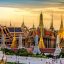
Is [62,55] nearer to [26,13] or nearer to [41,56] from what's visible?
[41,56]

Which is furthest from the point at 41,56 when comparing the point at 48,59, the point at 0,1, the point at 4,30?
the point at 0,1

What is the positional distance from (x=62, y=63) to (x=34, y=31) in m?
0.48

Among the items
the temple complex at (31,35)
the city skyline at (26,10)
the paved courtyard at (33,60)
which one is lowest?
the paved courtyard at (33,60)

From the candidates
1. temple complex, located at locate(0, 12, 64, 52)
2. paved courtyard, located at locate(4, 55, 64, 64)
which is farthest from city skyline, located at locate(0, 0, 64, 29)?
paved courtyard, located at locate(4, 55, 64, 64)

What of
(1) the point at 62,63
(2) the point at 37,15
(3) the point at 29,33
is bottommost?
(1) the point at 62,63

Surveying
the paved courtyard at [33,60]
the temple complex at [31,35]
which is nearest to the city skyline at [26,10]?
the temple complex at [31,35]

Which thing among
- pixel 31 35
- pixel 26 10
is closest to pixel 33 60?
pixel 31 35

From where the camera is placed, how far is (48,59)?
2.80 metres

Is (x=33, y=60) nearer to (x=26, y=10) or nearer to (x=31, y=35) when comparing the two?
(x=31, y=35)

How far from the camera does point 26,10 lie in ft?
9.44

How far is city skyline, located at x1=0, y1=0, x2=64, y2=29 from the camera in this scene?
2.82 metres

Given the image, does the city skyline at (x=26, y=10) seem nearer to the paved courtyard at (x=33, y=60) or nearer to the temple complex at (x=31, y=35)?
the temple complex at (x=31, y=35)

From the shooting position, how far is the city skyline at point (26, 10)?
2.82m

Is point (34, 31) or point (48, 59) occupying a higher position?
point (34, 31)
